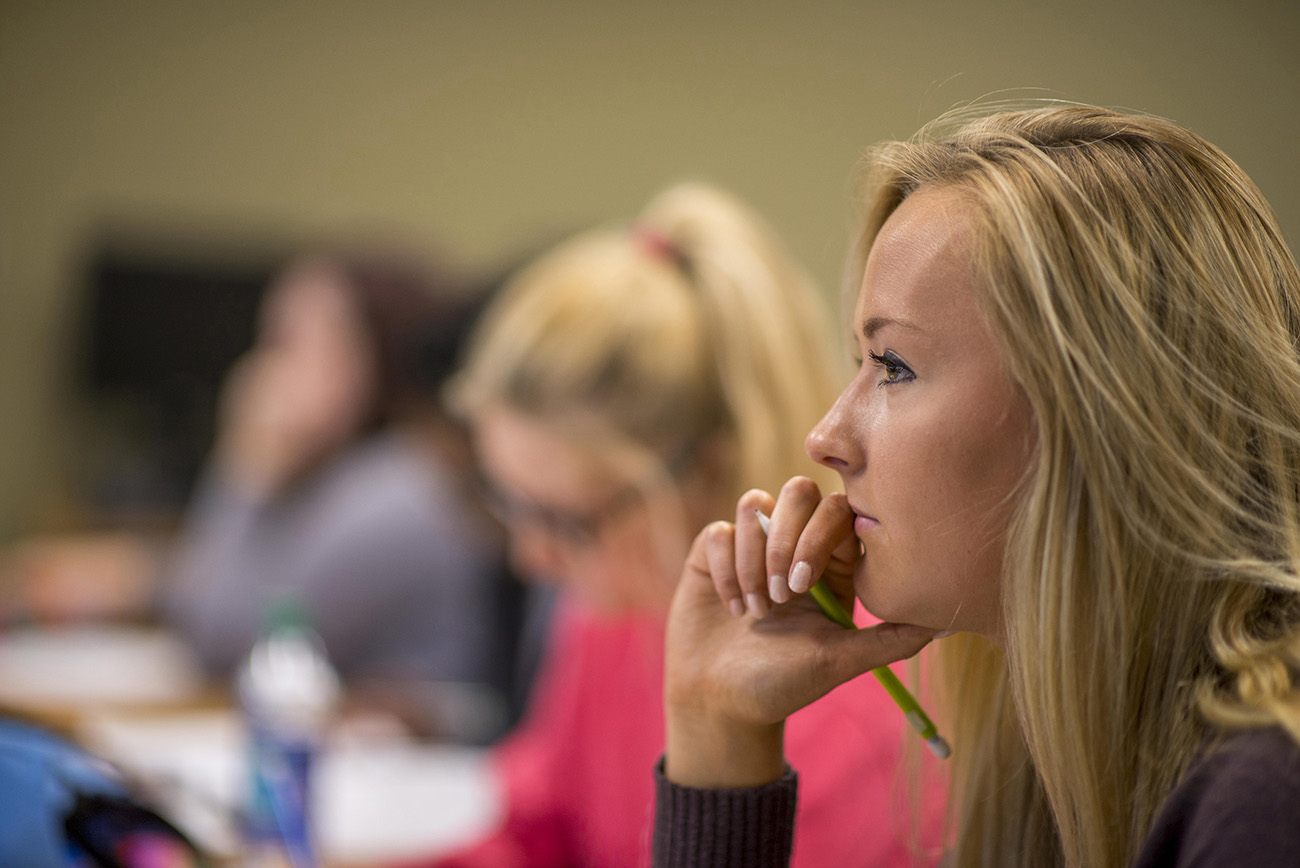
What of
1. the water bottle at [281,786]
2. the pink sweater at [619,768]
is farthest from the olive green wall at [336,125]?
the water bottle at [281,786]

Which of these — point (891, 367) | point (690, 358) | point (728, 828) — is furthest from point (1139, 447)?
point (690, 358)

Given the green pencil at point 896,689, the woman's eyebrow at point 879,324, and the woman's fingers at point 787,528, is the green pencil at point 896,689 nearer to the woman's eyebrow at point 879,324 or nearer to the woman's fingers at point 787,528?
the woman's fingers at point 787,528

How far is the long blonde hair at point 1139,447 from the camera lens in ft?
1.95

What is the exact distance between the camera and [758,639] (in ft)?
2.67

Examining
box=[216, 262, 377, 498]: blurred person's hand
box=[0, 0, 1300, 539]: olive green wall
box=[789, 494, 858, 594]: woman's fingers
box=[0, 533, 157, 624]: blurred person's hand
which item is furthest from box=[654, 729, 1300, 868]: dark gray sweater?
box=[0, 0, 1300, 539]: olive green wall

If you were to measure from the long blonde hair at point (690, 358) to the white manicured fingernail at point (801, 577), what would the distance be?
506 mm

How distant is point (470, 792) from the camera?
1.61 m

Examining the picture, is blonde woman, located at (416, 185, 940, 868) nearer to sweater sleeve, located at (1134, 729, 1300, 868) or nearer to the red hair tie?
the red hair tie

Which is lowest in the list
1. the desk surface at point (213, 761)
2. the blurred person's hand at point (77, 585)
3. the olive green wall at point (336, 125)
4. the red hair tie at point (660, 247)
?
the blurred person's hand at point (77, 585)

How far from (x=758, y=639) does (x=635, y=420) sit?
1.78 feet

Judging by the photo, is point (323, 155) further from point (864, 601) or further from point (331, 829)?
point (864, 601)

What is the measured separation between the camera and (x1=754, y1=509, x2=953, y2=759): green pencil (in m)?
0.77

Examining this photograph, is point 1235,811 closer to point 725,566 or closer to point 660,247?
point 725,566

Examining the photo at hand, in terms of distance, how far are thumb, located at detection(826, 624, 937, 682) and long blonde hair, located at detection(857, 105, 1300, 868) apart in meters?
0.09
